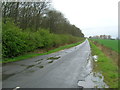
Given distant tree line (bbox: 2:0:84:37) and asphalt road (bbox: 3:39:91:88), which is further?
distant tree line (bbox: 2:0:84:37)

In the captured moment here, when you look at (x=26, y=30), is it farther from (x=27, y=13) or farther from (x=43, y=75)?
(x=43, y=75)

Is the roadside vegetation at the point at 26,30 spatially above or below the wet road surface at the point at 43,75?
above

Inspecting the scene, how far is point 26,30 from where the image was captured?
56.4ft

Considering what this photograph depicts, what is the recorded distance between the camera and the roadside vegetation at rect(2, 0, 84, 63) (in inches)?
452

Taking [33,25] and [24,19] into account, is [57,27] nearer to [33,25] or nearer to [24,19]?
[33,25]

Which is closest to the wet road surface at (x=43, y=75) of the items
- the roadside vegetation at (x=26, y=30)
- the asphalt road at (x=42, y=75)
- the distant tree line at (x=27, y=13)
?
the asphalt road at (x=42, y=75)

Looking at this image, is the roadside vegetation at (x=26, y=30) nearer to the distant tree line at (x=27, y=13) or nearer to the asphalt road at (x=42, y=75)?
the distant tree line at (x=27, y=13)

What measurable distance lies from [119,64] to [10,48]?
10807 mm

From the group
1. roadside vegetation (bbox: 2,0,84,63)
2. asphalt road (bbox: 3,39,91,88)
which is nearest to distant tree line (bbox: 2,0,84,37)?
roadside vegetation (bbox: 2,0,84,63)

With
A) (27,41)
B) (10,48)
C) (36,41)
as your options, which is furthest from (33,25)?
(10,48)

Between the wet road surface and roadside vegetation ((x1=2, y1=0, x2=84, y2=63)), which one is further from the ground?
roadside vegetation ((x1=2, y1=0, x2=84, y2=63))

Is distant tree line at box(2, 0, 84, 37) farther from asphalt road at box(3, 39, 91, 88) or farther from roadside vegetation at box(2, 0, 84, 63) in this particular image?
asphalt road at box(3, 39, 91, 88)

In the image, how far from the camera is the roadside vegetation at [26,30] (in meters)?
11.5

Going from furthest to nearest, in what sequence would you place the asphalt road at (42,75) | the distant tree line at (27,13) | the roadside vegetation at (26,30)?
the distant tree line at (27,13) < the roadside vegetation at (26,30) < the asphalt road at (42,75)
